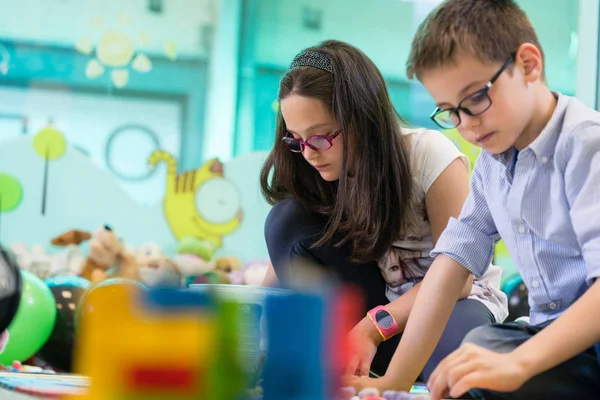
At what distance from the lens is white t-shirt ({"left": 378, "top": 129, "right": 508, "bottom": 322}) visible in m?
1.34

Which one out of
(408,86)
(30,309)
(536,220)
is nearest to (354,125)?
(536,220)

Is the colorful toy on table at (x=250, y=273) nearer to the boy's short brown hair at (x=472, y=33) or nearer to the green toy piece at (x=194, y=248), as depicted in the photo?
the green toy piece at (x=194, y=248)

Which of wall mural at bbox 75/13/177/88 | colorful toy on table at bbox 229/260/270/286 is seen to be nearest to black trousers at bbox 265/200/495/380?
colorful toy on table at bbox 229/260/270/286

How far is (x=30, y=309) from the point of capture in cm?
177

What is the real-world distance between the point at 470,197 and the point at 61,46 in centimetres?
221

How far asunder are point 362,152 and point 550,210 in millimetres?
430

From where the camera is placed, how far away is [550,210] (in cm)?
91

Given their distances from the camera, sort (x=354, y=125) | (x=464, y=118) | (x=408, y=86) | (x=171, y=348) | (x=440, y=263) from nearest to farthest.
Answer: (x=171, y=348) < (x=464, y=118) < (x=440, y=263) < (x=354, y=125) < (x=408, y=86)

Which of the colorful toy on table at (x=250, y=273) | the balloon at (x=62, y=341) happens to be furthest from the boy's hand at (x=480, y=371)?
the colorful toy on table at (x=250, y=273)

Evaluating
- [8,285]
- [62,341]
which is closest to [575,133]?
[8,285]

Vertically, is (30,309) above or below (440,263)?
below

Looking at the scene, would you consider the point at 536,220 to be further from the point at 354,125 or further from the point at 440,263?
the point at 354,125

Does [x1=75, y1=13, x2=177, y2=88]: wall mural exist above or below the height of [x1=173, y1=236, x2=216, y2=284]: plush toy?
above

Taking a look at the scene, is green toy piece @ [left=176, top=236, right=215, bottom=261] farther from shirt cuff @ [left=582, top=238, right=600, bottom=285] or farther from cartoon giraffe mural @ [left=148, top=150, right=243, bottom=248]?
shirt cuff @ [left=582, top=238, right=600, bottom=285]
